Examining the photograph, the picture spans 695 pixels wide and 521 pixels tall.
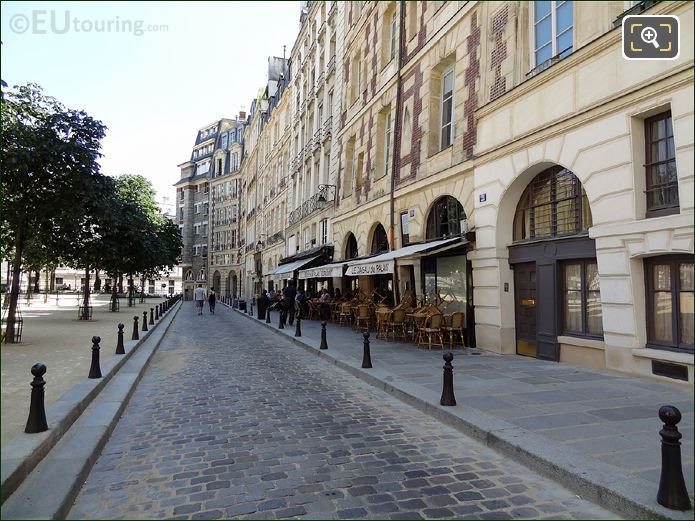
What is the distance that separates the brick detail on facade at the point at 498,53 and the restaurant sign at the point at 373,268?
4.94m

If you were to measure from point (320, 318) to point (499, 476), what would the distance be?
18.1 meters

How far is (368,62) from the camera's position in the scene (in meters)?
19.6

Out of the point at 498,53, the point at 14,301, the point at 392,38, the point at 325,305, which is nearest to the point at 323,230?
the point at 325,305

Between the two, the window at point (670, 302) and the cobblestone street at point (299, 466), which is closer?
the cobblestone street at point (299, 466)

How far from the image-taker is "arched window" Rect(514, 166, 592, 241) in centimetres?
895

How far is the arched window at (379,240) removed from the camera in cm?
1767

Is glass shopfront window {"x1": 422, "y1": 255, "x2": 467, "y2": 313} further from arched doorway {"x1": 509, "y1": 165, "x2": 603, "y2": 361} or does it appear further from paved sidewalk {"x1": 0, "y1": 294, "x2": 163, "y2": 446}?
paved sidewalk {"x1": 0, "y1": 294, "x2": 163, "y2": 446}

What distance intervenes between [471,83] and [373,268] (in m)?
5.57

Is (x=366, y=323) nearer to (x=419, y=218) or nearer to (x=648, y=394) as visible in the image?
(x=419, y=218)

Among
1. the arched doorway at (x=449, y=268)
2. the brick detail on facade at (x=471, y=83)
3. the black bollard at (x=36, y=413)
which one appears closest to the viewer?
the black bollard at (x=36, y=413)

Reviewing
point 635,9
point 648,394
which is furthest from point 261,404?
point 635,9

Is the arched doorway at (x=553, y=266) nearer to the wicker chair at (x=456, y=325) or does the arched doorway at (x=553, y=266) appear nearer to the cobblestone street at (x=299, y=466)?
the wicker chair at (x=456, y=325)

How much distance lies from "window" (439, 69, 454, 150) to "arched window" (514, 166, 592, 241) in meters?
3.96

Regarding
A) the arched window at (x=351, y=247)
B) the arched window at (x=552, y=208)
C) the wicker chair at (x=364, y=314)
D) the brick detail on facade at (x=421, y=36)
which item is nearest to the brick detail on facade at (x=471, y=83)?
the arched window at (x=552, y=208)
